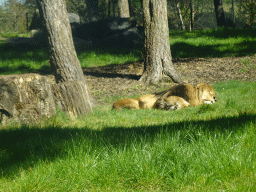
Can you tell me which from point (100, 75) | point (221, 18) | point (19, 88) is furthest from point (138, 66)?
point (221, 18)

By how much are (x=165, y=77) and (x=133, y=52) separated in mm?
5334

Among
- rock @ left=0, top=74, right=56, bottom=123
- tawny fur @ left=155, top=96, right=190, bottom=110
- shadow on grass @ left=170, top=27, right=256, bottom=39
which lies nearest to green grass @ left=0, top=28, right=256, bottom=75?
shadow on grass @ left=170, top=27, right=256, bottom=39

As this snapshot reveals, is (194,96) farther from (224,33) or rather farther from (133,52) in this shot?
(224,33)

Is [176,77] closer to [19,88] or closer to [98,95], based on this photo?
[98,95]

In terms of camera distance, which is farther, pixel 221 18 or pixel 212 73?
pixel 221 18

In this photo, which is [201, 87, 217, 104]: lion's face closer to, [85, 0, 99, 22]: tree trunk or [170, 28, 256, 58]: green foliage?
[170, 28, 256, 58]: green foliage

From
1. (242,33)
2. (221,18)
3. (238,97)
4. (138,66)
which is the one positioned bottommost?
(238,97)

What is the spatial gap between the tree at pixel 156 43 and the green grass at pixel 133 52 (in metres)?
3.55

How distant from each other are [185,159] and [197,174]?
209 mm

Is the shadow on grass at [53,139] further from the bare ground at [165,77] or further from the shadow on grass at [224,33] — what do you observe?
the shadow on grass at [224,33]

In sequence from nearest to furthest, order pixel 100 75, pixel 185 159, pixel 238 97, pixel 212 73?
1. pixel 185 159
2. pixel 238 97
3. pixel 212 73
4. pixel 100 75

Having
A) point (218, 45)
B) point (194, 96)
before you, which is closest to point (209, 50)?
point (218, 45)

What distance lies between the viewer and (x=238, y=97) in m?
6.77

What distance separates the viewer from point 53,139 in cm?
405
